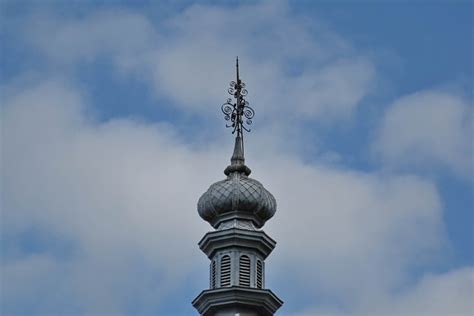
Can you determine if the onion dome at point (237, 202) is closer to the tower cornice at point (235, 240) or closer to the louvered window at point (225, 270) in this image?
the tower cornice at point (235, 240)

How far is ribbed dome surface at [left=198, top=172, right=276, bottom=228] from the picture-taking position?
56.8 m

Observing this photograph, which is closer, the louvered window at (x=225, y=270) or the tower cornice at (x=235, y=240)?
the louvered window at (x=225, y=270)

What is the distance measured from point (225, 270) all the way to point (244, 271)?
708 mm

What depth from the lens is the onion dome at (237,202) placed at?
56844mm

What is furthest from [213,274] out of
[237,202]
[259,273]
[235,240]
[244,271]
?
[237,202]

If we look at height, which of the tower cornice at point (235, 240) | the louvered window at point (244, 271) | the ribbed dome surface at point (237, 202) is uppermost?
the ribbed dome surface at point (237, 202)

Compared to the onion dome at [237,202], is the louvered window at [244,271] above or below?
below

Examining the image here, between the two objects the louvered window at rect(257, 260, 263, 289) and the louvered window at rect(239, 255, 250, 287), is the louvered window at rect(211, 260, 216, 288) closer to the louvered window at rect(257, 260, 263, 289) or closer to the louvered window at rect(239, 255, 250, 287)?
the louvered window at rect(239, 255, 250, 287)

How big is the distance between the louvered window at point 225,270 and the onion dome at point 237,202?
1.73 meters

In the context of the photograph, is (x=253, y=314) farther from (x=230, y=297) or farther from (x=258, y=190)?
(x=258, y=190)

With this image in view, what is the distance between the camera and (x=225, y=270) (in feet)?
183

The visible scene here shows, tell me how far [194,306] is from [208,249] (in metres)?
2.27

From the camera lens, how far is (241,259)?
55.9 metres

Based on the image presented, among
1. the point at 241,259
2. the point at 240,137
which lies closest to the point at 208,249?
the point at 241,259
